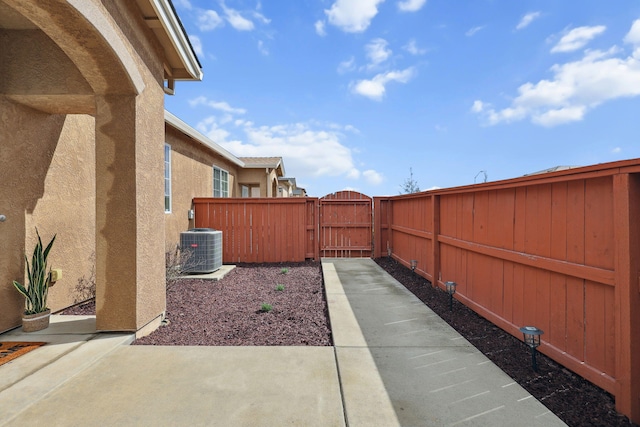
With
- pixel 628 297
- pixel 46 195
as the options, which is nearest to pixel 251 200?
pixel 46 195

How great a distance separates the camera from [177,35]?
12.1ft

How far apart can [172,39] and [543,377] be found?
5.30m

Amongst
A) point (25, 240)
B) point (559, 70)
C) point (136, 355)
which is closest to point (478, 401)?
point (136, 355)

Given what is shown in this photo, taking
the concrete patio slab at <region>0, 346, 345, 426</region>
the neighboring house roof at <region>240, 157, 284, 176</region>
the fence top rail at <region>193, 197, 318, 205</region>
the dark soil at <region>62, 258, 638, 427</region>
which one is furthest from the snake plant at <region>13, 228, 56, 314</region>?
the neighboring house roof at <region>240, 157, 284, 176</region>

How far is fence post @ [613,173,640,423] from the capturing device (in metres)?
1.92

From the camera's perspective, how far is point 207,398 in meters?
2.19

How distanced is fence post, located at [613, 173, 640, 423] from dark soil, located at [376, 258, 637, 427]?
0.14 m

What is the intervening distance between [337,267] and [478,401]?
5.38 meters

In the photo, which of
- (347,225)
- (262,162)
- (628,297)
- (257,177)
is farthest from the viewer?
(262,162)

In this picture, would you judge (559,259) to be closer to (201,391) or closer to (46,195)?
(201,391)

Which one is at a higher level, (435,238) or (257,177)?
(257,177)

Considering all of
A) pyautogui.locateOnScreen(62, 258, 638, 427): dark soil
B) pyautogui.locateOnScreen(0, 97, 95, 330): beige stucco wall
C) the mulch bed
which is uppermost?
pyautogui.locateOnScreen(0, 97, 95, 330): beige stucco wall

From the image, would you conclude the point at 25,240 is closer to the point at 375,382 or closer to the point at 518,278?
the point at 375,382

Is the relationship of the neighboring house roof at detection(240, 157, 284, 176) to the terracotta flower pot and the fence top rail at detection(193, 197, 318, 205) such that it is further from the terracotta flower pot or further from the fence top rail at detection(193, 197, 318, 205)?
the terracotta flower pot
